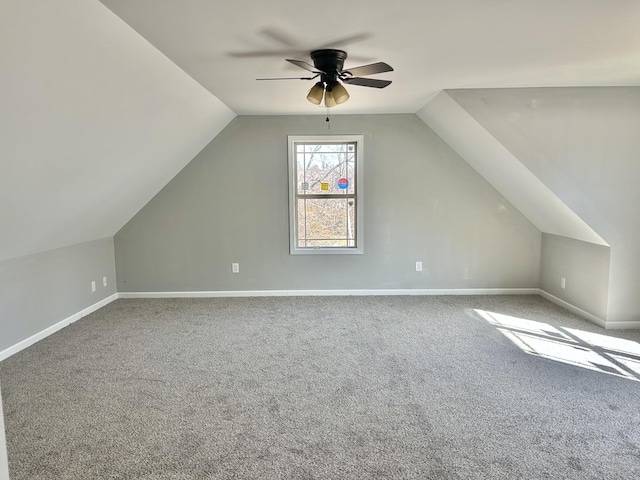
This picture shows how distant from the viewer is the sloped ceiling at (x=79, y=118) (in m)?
1.82

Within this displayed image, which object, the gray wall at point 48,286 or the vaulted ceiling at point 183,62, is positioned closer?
the vaulted ceiling at point 183,62

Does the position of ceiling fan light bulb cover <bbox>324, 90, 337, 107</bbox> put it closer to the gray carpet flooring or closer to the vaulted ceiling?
the vaulted ceiling

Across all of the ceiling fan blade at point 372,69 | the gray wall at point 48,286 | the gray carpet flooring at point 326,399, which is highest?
the ceiling fan blade at point 372,69

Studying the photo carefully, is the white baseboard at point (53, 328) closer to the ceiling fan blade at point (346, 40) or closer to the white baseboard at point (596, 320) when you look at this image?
the ceiling fan blade at point (346, 40)

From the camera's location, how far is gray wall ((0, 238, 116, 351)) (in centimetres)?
325

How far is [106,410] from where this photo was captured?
2467 mm

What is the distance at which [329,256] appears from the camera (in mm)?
4887

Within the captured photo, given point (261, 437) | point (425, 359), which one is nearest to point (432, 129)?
point (425, 359)

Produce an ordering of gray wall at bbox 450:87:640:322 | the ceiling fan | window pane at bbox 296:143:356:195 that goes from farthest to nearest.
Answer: window pane at bbox 296:143:356:195 < gray wall at bbox 450:87:640:322 < the ceiling fan

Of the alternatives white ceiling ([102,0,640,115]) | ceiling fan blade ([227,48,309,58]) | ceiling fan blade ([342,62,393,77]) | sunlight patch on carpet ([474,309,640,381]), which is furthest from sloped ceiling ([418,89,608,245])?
ceiling fan blade ([227,48,309,58])

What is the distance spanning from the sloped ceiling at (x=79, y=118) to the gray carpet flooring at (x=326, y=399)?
115cm

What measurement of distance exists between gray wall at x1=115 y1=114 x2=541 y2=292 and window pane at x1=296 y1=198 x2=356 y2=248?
191mm

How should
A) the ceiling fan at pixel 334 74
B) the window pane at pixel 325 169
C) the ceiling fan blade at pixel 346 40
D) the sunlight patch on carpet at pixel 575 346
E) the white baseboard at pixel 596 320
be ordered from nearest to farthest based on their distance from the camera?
1. the ceiling fan blade at pixel 346 40
2. the ceiling fan at pixel 334 74
3. the sunlight patch on carpet at pixel 575 346
4. the white baseboard at pixel 596 320
5. the window pane at pixel 325 169

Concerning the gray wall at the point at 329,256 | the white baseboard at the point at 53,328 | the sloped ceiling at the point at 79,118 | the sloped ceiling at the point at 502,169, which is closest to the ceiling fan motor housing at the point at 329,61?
the sloped ceiling at the point at 79,118
